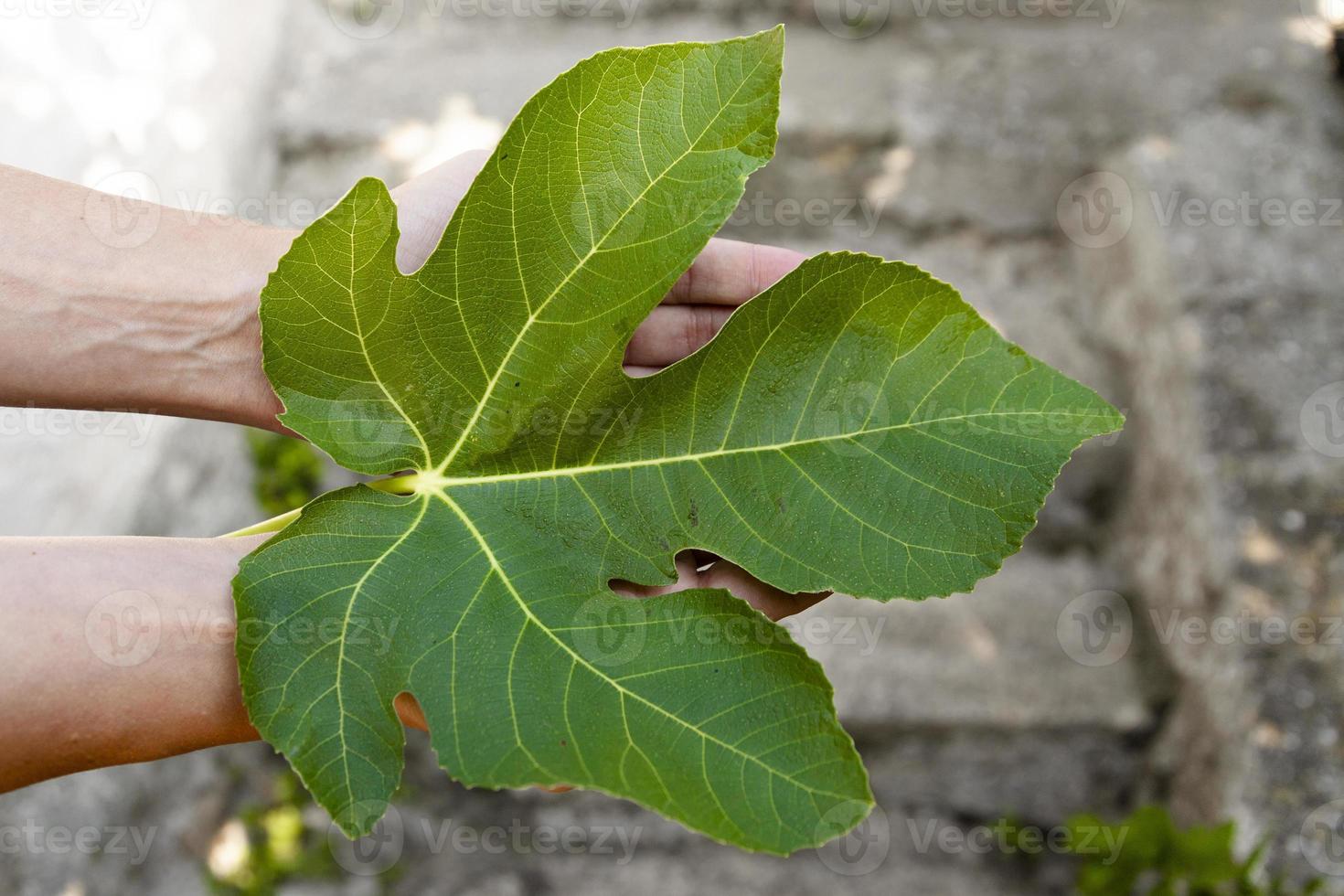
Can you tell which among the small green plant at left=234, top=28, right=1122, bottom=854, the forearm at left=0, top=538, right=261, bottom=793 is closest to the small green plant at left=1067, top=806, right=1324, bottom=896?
the small green plant at left=234, top=28, right=1122, bottom=854

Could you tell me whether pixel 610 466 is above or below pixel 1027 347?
above

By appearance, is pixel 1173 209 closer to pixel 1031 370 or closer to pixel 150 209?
pixel 1031 370

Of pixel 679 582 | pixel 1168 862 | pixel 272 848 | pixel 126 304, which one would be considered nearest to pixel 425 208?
pixel 126 304

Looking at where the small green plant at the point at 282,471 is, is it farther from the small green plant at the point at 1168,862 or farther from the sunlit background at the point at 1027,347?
Answer: the small green plant at the point at 1168,862

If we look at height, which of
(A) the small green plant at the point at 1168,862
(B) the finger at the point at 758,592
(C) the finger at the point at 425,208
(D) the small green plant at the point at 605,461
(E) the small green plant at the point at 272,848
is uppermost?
(C) the finger at the point at 425,208

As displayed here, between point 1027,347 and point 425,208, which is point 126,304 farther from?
point 1027,347

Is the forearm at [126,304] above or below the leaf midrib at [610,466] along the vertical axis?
above

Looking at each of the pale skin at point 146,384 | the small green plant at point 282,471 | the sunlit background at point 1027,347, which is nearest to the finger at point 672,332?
the pale skin at point 146,384
